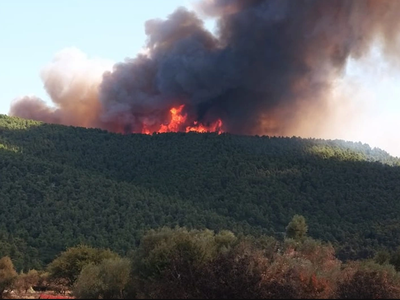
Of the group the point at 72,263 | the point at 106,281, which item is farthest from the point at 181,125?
the point at 106,281

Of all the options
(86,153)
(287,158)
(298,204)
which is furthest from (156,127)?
(298,204)

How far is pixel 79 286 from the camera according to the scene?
1289 inches

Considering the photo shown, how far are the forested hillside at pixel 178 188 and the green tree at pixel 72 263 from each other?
9330 millimetres

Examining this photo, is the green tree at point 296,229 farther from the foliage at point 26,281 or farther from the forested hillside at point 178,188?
the foliage at point 26,281

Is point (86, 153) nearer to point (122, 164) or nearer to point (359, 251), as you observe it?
point (122, 164)

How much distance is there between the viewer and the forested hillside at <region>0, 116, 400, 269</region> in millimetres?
64250

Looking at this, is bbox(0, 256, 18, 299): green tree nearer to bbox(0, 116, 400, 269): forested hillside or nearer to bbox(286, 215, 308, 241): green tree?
bbox(0, 116, 400, 269): forested hillside

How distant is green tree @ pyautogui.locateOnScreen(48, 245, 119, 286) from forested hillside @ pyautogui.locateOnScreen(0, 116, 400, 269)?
367 inches

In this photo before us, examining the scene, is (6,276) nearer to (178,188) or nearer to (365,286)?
(365,286)

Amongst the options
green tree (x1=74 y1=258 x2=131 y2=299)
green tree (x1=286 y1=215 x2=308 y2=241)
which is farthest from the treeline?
Answer: green tree (x1=286 y1=215 x2=308 y2=241)

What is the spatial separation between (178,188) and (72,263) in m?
34.2

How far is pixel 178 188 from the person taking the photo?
80.4 m

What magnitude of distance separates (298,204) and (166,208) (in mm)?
15559

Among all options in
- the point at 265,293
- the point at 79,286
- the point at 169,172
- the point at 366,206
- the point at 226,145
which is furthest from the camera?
the point at 226,145
